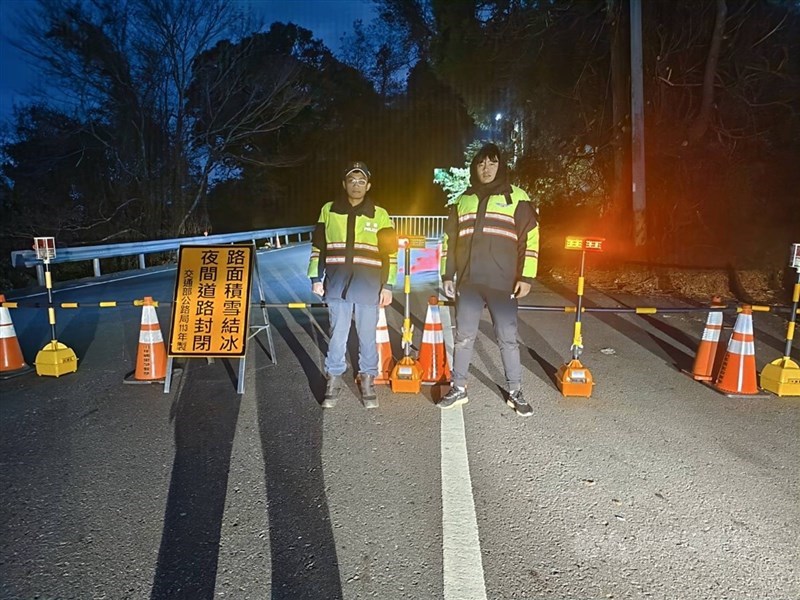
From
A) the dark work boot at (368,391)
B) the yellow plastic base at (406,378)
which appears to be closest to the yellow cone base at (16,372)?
the dark work boot at (368,391)

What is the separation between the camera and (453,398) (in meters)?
4.93

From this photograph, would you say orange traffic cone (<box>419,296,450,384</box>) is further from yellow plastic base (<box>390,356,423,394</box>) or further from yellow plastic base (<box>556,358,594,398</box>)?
yellow plastic base (<box>556,358,594,398</box>)

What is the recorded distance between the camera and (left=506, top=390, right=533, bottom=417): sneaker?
15.6 feet

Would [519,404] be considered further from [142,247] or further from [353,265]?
[142,247]

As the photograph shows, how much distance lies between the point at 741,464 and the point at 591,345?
131 inches

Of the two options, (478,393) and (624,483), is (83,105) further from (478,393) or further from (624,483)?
(624,483)

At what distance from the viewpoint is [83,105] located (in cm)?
2117

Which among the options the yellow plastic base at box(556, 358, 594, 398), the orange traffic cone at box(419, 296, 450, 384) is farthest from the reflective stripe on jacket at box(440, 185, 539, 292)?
the yellow plastic base at box(556, 358, 594, 398)

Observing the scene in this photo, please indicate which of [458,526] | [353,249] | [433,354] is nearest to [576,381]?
[433,354]

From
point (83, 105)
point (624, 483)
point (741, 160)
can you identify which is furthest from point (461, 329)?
point (83, 105)

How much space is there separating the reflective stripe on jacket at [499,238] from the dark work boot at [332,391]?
1.49 meters

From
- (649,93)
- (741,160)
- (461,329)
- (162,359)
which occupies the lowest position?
(162,359)

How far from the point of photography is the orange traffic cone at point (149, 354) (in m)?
5.65

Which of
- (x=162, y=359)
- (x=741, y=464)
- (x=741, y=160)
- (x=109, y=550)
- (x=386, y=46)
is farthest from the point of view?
(x=386, y=46)
